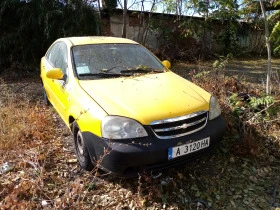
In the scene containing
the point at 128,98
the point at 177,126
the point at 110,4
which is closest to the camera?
the point at 177,126

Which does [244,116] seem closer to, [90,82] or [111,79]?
[111,79]

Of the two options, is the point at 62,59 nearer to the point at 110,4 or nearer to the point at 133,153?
the point at 133,153

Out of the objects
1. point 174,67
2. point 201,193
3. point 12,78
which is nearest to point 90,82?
point 201,193

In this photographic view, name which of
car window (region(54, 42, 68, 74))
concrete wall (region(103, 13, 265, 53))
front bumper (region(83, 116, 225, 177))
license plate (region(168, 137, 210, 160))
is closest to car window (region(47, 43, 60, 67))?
car window (region(54, 42, 68, 74))

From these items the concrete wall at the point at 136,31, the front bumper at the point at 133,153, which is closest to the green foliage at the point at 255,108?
the front bumper at the point at 133,153

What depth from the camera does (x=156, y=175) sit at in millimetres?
2896

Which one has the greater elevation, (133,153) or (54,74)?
(54,74)

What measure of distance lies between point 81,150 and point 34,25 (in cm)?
662

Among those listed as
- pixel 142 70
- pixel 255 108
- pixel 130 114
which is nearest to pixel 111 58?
pixel 142 70

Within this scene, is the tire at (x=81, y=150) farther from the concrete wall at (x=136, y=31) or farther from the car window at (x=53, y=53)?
the concrete wall at (x=136, y=31)

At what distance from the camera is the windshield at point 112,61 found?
Result: 11.4 ft

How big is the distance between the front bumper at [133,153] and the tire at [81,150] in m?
0.21

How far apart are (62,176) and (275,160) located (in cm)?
266

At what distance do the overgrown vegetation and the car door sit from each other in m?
0.42
